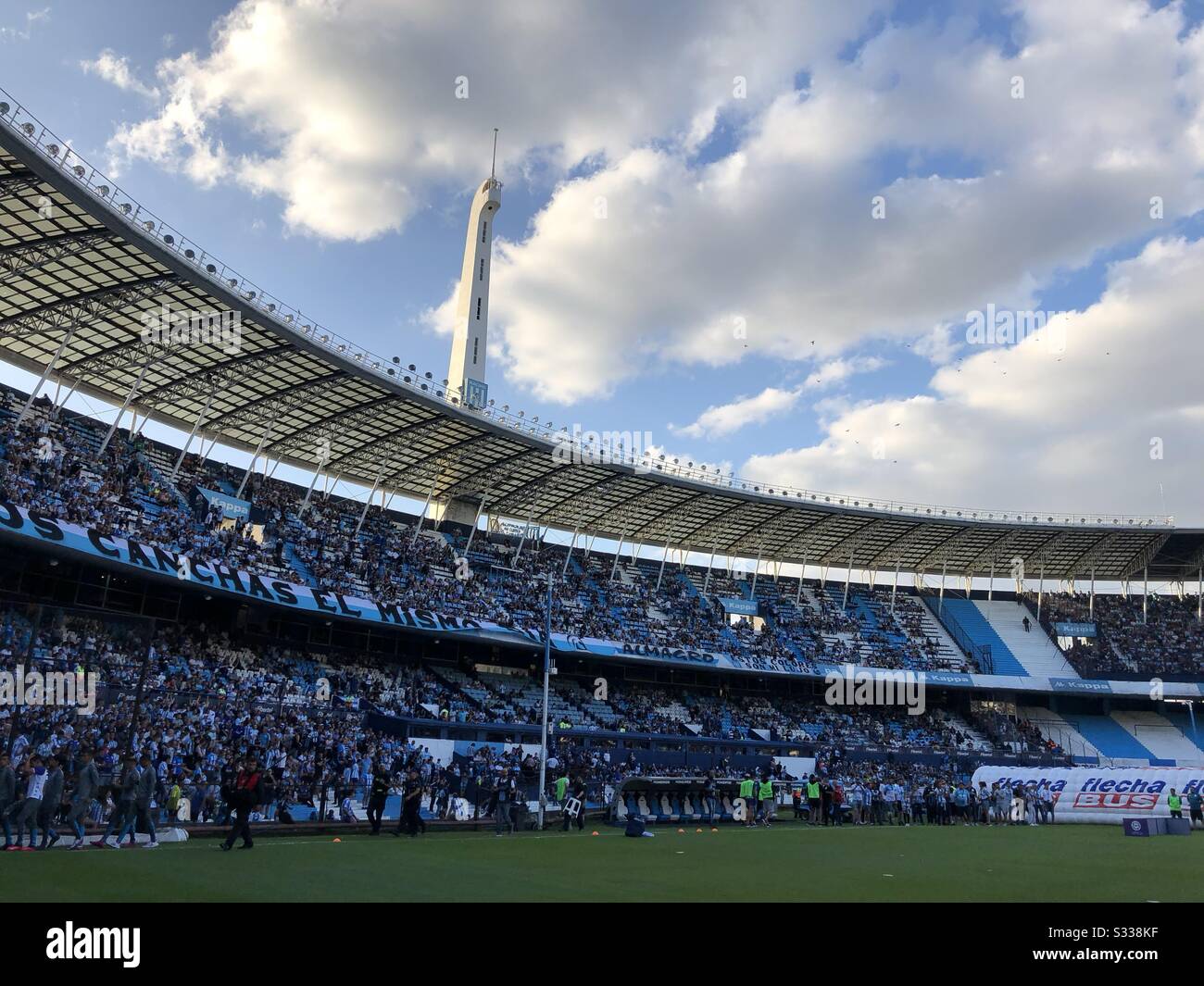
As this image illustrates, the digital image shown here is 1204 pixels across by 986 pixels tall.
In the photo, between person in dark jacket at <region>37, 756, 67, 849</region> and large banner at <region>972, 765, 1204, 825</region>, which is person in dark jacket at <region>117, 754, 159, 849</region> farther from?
large banner at <region>972, 765, 1204, 825</region>

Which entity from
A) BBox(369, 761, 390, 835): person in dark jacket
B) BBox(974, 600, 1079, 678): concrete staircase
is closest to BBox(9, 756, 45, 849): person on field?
BBox(369, 761, 390, 835): person in dark jacket

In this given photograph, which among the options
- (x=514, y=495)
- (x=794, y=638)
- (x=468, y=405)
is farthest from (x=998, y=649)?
(x=468, y=405)

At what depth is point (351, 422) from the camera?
44.0 m

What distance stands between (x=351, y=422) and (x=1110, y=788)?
1415 inches

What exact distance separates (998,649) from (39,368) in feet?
197

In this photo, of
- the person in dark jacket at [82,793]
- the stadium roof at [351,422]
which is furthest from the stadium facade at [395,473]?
the person in dark jacket at [82,793]

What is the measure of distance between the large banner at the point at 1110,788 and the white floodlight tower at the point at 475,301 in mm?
34630

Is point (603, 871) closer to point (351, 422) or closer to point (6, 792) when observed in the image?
point (6, 792)

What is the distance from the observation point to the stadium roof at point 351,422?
97.6ft

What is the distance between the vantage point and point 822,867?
15477mm
